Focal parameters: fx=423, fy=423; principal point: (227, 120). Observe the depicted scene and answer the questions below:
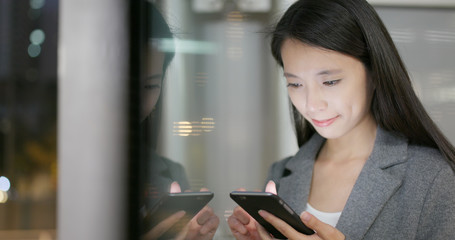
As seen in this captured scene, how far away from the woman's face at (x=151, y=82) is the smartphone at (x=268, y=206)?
0.68 ft

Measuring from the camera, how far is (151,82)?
625mm

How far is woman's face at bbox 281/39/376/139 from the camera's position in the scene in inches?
29.9

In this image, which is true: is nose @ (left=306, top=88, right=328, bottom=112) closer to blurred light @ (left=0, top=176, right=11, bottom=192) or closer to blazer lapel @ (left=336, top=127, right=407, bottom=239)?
blazer lapel @ (left=336, top=127, right=407, bottom=239)

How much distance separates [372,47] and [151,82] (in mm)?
397

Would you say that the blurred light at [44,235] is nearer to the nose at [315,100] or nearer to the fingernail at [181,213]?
the fingernail at [181,213]

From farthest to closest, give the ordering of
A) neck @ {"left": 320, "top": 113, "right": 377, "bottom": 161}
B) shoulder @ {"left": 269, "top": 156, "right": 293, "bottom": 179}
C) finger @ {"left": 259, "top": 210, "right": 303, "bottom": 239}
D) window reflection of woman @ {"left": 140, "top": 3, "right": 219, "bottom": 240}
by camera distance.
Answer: shoulder @ {"left": 269, "top": 156, "right": 293, "bottom": 179}, neck @ {"left": 320, "top": 113, "right": 377, "bottom": 161}, finger @ {"left": 259, "top": 210, "right": 303, "bottom": 239}, window reflection of woman @ {"left": 140, "top": 3, "right": 219, "bottom": 240}

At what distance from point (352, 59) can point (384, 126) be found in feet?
0.51

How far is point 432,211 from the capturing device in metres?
0.75

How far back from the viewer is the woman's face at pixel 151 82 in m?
0.62

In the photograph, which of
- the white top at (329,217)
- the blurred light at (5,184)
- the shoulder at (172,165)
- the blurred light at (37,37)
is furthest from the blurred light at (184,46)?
the blurred light at (5,184)

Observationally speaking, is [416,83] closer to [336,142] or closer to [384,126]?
[384,126]

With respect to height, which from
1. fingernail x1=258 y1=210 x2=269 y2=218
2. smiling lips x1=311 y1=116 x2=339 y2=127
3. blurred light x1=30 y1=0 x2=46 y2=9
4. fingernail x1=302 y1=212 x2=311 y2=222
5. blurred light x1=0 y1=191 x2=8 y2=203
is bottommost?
blurred light x1=0 y1=191 x2=8 y2=203

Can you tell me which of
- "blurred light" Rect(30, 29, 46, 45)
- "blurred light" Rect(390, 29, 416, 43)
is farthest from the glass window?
"blurred light" Rect(390, 29, 416, 43)

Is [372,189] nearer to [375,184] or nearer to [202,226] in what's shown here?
[375,184]
